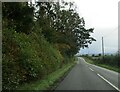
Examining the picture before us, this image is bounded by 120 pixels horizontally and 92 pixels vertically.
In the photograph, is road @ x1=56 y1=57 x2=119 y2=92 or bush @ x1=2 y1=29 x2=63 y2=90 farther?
road @ x1=56 y1=57 x2=119 y2=92

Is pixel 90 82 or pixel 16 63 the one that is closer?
pixel 16 63

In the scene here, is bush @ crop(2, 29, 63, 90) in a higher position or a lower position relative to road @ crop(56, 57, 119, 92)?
higher

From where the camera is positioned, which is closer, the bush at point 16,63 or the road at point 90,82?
the bush at point 16,63

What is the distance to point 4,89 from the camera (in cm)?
1384

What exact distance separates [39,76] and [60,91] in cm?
514

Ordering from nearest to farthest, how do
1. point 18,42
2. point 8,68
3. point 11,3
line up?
1. point 8,68
2. point 18,42
3. point 11,3

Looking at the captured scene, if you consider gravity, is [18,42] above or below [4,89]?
above

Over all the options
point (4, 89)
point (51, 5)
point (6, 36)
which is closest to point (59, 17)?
point (51, 5)

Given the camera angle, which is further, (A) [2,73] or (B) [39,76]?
(B) [39,76]

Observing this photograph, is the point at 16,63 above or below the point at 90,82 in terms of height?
above

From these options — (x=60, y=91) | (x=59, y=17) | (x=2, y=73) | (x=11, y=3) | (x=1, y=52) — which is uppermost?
(x=59, y=17)

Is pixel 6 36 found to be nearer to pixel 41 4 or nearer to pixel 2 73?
pixel 2 73

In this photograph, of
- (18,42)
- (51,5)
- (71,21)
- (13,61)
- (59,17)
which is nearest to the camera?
(13,61)

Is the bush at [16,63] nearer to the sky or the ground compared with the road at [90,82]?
nearer to the sky
